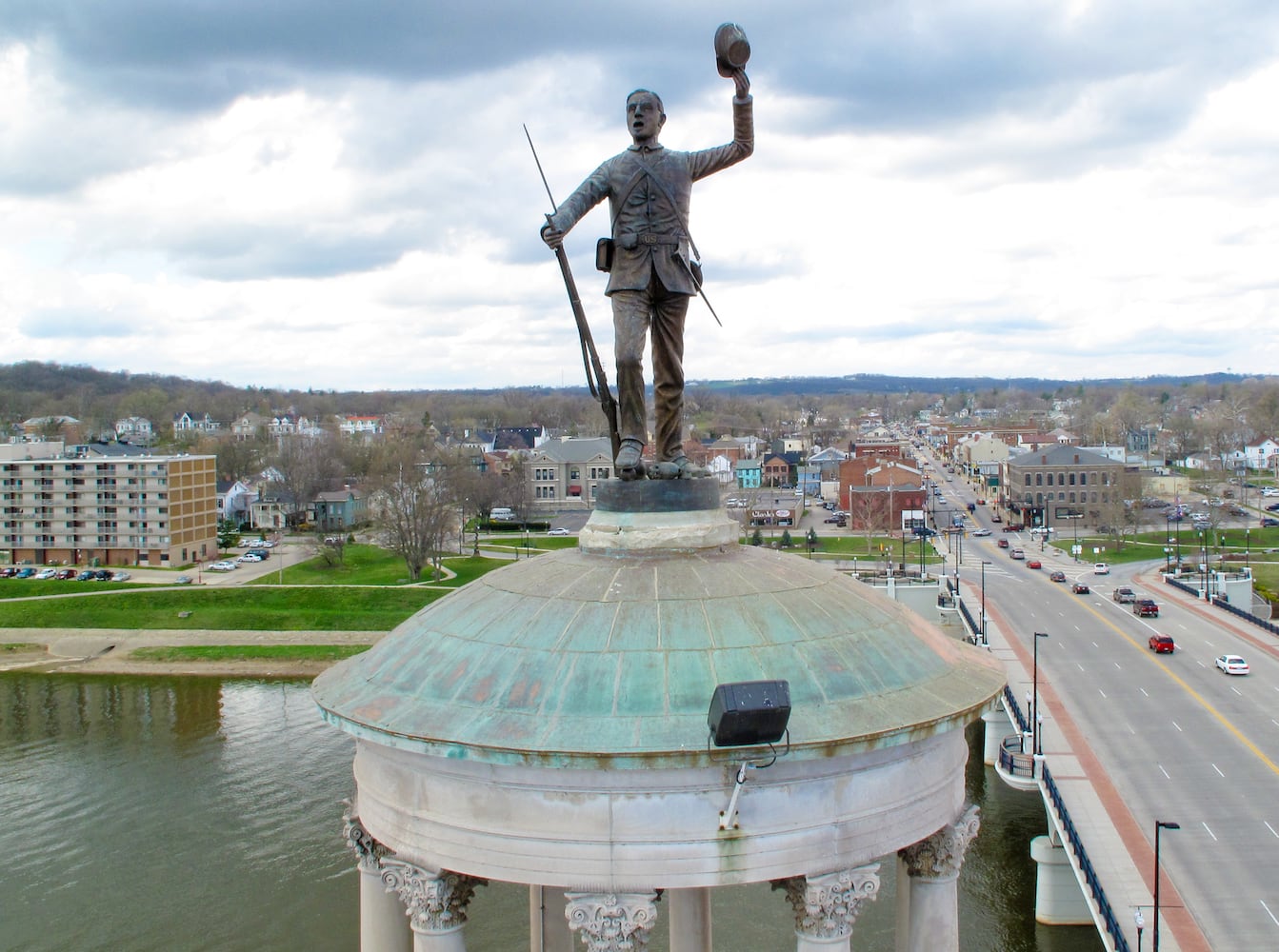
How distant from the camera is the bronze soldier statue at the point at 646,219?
11.7 metres

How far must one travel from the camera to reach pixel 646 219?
11719 mm

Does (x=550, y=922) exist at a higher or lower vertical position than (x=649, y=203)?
lower

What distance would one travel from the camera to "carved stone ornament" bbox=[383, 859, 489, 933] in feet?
31.2

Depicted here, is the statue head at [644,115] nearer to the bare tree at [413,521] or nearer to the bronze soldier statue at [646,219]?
the bronze soldier statue at [646,219]

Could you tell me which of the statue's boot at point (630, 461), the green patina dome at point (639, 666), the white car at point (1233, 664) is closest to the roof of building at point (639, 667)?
the green patina dome at point (639, 666)

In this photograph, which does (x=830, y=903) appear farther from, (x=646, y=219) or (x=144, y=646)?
(x=144, y=646)

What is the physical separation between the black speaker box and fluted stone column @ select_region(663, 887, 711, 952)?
6.23 metres

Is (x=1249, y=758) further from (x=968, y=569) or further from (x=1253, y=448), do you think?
(x=1253, y=448)

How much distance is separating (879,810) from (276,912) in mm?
30792

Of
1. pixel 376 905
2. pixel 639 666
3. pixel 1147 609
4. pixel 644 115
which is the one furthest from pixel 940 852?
pixel 1147 609

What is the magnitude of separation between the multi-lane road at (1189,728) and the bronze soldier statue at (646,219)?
22.7m

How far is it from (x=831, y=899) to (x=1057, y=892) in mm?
28807

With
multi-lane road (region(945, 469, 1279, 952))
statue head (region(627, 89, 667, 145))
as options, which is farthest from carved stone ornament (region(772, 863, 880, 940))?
multi-lane road (region(945, 469, 1279, 952))

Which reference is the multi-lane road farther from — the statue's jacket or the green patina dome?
the statue's jacket
